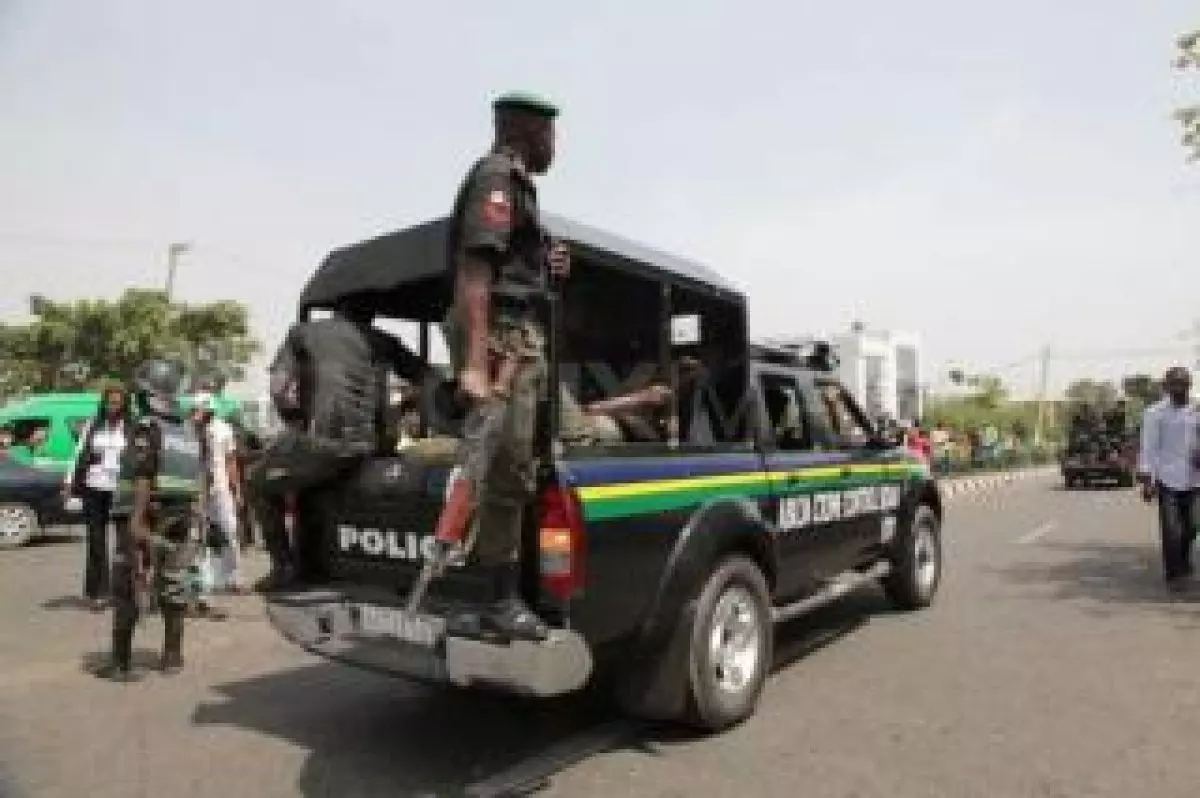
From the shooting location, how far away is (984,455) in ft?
133

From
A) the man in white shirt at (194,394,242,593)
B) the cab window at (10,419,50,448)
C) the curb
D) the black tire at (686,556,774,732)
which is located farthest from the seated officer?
the curb

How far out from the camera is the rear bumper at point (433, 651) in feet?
→ 13.3

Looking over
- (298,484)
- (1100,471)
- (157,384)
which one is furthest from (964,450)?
(298,484)

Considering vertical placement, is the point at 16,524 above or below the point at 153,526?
below

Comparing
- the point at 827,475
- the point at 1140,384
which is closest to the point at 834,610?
the point at 827,475

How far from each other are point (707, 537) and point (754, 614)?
63cm

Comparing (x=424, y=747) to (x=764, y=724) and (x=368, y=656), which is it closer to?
(x=368, y=656)

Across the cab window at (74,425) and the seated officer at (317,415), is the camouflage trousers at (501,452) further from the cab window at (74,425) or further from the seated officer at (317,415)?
the cab window at (74,425)

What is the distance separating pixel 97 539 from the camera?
9.51m

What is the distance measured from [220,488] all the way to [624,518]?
20.0 ft

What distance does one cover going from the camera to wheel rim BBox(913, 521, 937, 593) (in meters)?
8.41

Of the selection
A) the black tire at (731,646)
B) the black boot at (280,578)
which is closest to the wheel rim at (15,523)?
the black boot at (280,578)

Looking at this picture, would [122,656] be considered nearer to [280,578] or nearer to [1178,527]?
[280,578]

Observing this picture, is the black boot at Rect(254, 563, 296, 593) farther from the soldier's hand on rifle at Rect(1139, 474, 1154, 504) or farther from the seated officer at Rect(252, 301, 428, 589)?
the soldier's hand on rifle at Rect(1139, 474, 1154, 504)
